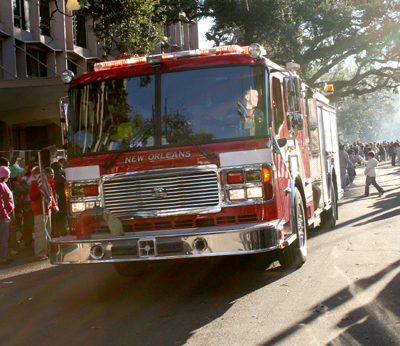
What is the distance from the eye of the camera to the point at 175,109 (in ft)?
20.5

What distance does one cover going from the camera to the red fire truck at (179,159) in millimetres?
5789

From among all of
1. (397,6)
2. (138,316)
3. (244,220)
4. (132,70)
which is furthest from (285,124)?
(397,6)

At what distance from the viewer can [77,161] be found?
Answer: 21.2 ft

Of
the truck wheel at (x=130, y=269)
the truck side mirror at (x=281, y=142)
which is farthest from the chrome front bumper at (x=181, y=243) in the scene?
the truck wheel at (x=130, y=269)

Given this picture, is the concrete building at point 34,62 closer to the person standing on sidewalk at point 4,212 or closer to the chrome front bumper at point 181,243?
the person standing on sidewalk at point 4,212

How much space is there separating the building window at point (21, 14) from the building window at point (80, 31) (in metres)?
3.61

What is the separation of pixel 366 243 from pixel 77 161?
16.7 feet

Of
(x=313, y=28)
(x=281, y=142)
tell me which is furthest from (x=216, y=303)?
(x=313, y=28)

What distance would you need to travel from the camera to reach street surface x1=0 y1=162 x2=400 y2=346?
15.6 feet

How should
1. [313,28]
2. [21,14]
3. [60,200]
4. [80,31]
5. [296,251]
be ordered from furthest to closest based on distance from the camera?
1. [313,28]
2. [80,31]
3. [21,14]
4. [60,200]
5. [296,251]

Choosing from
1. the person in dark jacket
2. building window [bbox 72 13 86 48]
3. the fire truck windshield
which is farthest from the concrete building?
the fire truck windshield

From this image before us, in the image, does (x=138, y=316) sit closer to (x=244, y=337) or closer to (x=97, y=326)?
(x=97, y=326)

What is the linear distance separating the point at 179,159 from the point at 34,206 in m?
4.78

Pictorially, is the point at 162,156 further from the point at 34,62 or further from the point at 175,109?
the point at 34,62
